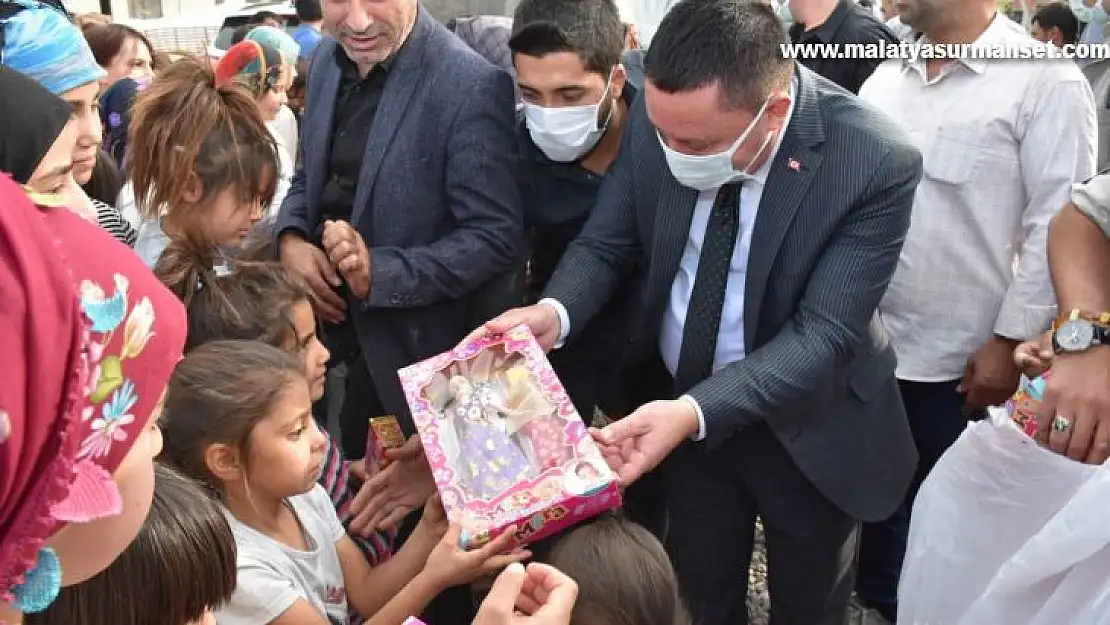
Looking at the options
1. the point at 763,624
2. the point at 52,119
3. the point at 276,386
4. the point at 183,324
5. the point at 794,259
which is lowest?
the point at 763,624

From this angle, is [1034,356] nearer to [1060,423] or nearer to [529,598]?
[1060,423]

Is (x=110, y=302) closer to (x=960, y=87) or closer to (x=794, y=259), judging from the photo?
(x=794, y=259)

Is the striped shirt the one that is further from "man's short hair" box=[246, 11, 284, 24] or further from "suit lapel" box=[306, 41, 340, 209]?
"man's short hair" box=[246, 11, 284, 24]

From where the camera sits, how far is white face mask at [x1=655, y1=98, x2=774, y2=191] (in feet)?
6.40

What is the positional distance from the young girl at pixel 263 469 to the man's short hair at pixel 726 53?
3.30 feet

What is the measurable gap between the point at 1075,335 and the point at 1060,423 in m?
0.16

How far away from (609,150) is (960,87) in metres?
1.07

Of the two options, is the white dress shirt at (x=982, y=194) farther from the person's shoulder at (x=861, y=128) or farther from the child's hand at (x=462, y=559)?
the child's hand at (x=462, y=559)

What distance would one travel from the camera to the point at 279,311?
6.94 ft

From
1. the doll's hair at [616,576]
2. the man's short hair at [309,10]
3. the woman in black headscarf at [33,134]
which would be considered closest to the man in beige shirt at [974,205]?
the doll's hair at [616,576]

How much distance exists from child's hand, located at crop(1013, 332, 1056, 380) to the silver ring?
0.39 metres

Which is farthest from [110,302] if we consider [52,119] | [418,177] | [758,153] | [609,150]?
[609,150]

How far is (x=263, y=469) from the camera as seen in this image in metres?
1.71

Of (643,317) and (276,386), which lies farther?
(643,317)
